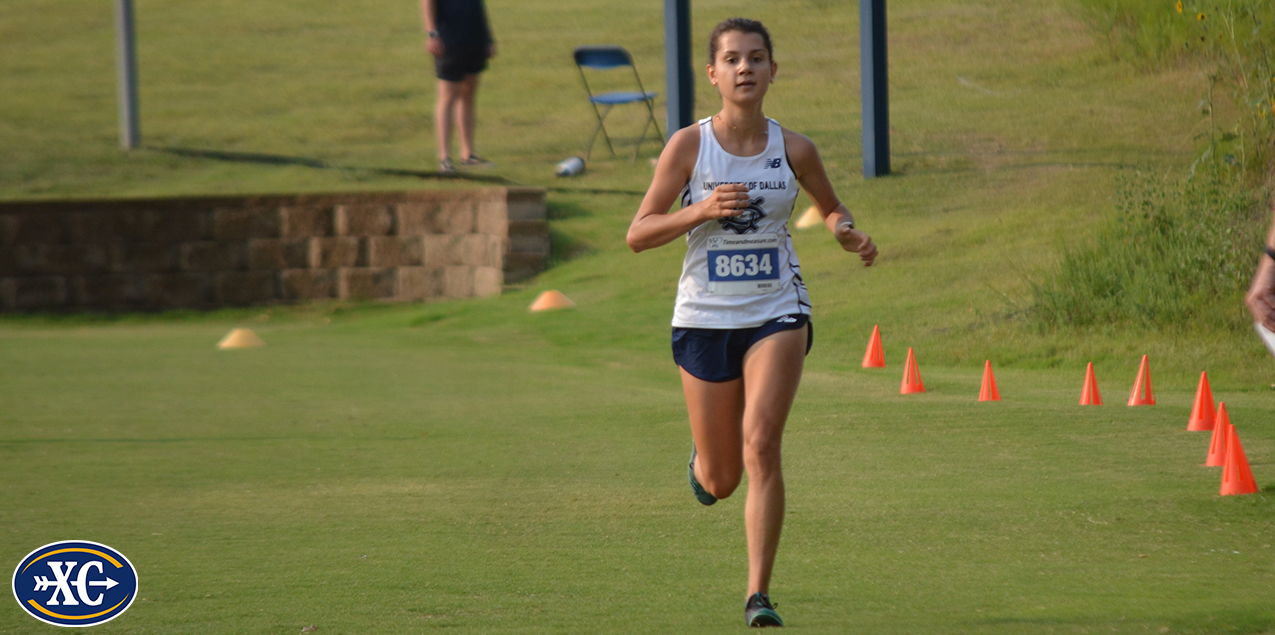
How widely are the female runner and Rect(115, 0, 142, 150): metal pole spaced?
14680 mm

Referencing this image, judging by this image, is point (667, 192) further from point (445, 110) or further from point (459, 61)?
point (445, 110)

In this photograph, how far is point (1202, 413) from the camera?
23.3 ft

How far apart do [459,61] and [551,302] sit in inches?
142

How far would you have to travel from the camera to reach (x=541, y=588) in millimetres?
4469

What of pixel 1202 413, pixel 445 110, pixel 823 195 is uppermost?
pixel 445 110

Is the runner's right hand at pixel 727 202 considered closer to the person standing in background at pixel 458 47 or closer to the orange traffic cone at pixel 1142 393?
the orange traffic cone at pixel 1142 393

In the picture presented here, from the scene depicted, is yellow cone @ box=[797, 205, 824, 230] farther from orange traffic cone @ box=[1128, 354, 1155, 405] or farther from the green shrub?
orange traffic cone @ box=[1128, 354, 1155, 405]

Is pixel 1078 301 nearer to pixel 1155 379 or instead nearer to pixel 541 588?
pixel 1155 379

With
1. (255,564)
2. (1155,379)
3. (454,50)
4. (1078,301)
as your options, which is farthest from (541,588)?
(454,50)

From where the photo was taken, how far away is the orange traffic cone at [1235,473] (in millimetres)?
5574

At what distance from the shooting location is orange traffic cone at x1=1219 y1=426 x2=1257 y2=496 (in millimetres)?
5574

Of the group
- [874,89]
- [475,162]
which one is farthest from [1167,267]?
[475,162]

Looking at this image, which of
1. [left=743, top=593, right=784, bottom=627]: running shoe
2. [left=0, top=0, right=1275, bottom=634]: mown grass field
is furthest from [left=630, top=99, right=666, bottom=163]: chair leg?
[left=743, top=593, right=784, bottom=627]: running shoe

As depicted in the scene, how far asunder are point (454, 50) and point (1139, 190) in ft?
24.5
